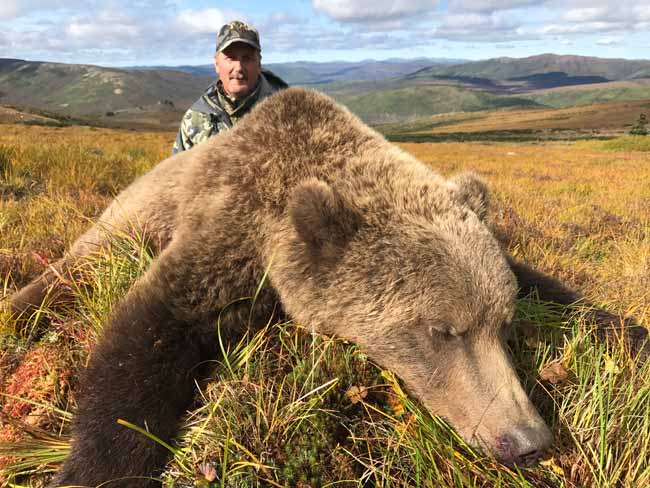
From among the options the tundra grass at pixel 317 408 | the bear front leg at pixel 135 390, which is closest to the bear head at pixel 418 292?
the tundra grass at pixel 317 408

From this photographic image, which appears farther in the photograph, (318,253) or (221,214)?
(221,214)

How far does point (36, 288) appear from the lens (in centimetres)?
304

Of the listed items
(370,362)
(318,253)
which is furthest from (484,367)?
(318,253)

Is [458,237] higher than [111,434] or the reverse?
higher

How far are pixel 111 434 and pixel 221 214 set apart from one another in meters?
1.21

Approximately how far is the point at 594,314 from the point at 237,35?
4295mm

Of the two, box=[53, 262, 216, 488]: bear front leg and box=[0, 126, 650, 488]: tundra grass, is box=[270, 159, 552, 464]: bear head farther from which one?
box=[53, 262, 216, 488]: bear front leg

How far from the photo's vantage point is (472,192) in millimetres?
2900

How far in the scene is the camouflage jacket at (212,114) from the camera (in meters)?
5.32

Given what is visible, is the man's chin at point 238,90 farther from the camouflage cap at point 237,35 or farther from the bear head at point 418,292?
the bear head at point 418,292

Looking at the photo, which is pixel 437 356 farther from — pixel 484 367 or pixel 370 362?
pixel 370 362

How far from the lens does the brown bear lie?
2.04 meters

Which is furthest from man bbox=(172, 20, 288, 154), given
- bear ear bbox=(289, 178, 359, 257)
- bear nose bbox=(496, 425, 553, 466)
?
bear nose bbox=(496, 425, 553, 466)

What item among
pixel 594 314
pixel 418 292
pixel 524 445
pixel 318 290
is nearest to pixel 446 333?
pixel 418 292
